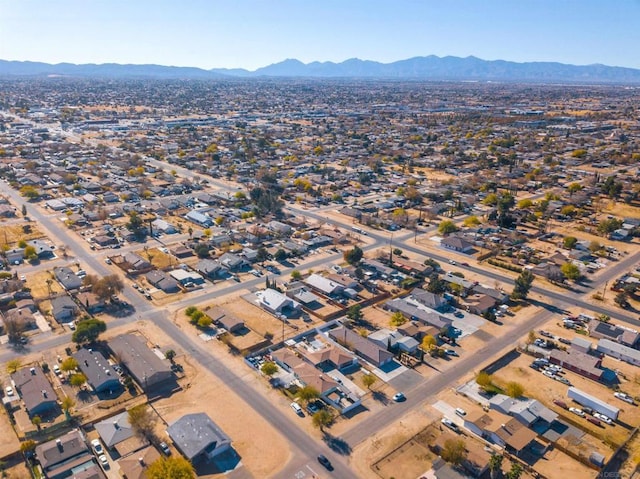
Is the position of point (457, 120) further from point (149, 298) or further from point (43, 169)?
point (149, 298)

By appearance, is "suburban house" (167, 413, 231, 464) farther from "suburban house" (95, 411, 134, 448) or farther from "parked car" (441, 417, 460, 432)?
"parked car" (441, 417, 460, 432)

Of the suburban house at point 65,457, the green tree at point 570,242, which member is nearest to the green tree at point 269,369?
the suburban house at point 65,457

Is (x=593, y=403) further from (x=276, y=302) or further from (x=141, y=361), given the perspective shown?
(x=141, y=361)

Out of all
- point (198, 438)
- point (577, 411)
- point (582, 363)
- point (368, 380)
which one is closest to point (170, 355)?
point (198, 438)

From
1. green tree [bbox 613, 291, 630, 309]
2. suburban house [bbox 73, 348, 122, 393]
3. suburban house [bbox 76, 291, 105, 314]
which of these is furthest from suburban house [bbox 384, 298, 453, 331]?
suburban house [bbox 76, 291, 105, 314]

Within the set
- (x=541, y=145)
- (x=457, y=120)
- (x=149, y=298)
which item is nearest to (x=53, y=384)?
(x=149, y=298)

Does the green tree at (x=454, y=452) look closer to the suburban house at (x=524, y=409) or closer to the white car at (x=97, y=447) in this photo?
the suburban house at (x=524, y=409)
